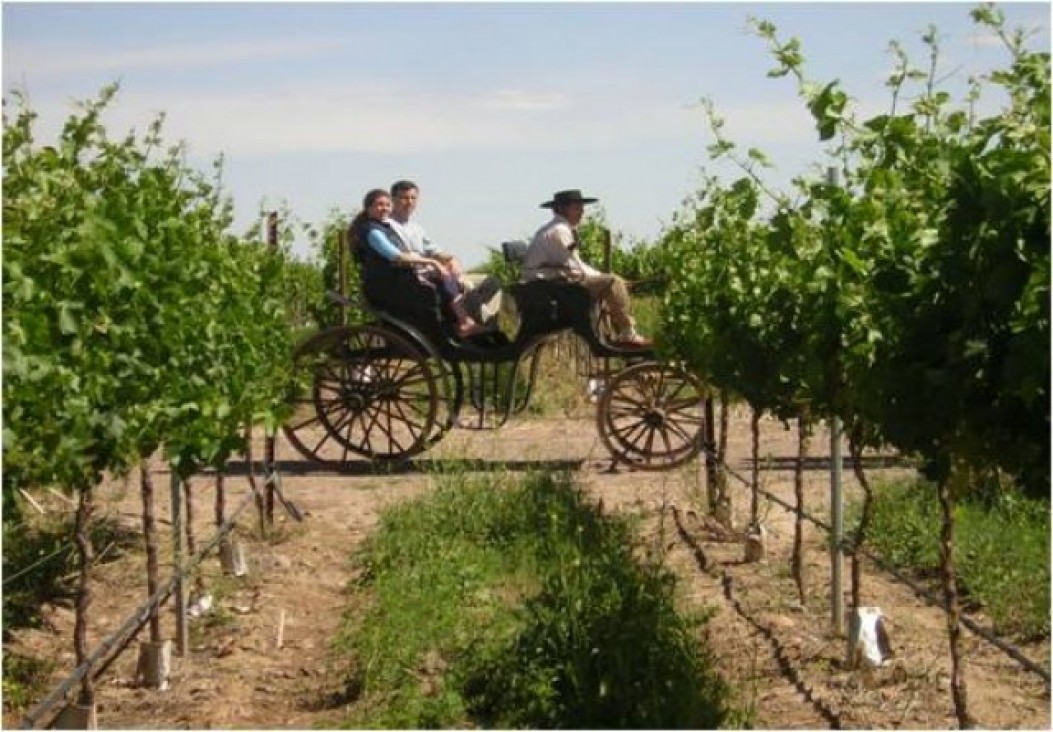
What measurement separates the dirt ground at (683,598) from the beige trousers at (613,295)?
94 cm

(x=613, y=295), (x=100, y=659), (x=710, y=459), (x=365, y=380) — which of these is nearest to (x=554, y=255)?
(x=613, y=295)

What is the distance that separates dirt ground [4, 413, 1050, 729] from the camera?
602 centimetres

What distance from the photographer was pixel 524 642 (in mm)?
5883

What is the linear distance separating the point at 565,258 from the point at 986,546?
12.1 feet

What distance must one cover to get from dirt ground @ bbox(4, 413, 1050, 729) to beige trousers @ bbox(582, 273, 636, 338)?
3.09ft

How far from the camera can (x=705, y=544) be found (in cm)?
928

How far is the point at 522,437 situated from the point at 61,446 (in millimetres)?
9599

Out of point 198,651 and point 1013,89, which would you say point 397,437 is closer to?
point 198,651

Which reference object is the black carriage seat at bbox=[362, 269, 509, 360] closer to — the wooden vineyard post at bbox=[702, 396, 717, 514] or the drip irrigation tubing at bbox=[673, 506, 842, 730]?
the wooden vineyard post at bbox=[702, 396, 717, 514]

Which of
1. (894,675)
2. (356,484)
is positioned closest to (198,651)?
(894,675)

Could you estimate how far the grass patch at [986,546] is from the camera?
23.5 ft

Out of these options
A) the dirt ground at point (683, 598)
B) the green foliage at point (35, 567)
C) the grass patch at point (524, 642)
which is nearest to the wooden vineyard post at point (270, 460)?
the dirt ground at point (683, 598)

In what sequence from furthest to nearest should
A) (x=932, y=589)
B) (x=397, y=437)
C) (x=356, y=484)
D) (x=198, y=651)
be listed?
(x=397, y=437)
(x=356, y=484)
(x=932, y=589)
(x=198, y=651)

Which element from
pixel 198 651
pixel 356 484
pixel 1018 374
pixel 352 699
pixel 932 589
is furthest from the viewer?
pixel 356 484
